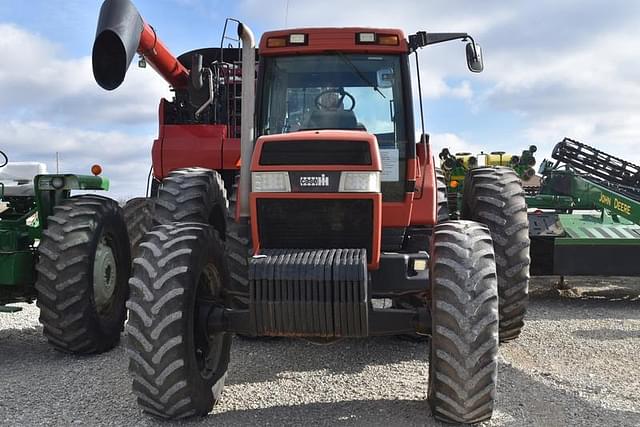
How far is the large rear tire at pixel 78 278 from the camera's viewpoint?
5.40 metres

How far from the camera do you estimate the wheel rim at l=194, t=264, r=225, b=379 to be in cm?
420

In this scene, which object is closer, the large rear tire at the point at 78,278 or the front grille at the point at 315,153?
the front grille at the point at 315,153

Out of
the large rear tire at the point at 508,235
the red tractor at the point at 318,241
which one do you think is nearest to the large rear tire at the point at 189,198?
the red tractor at the point at 318,241

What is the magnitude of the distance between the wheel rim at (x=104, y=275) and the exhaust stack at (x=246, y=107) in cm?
207

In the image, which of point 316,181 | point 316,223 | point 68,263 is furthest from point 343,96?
point 68,263

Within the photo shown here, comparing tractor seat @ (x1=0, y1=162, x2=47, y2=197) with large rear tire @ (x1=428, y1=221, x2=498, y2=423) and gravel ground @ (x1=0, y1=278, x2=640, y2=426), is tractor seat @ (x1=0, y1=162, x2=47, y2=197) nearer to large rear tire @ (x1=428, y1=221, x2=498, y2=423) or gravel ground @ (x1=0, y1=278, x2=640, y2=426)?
gravel ground @ (x1=0, y1=278, x2=640, y2=426)

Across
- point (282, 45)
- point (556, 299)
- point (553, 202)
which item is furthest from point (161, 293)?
point (553, 202)

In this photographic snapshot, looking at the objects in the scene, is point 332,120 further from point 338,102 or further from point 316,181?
point 316,181

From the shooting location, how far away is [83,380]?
5.00 m

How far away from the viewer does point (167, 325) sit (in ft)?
12.6

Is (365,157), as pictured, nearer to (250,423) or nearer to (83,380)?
(250,423)

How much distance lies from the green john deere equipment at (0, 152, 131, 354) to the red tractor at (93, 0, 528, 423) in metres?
0.96

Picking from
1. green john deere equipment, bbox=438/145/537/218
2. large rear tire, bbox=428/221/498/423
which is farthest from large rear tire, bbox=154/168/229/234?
green john deere equipment, bbox=438/145/537/218

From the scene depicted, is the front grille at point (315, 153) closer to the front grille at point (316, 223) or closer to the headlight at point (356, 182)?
the headlight at point (356, 182)
